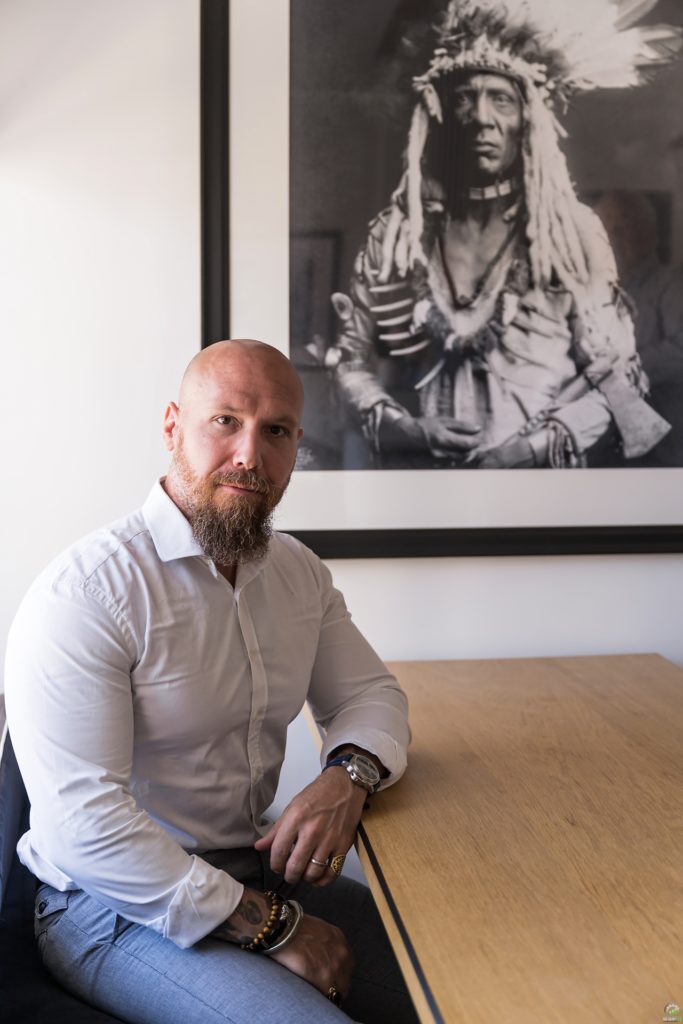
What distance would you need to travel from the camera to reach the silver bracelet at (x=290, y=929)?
1.38 meters

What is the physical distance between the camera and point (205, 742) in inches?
61.0

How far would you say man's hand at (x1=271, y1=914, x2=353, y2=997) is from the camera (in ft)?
4.53

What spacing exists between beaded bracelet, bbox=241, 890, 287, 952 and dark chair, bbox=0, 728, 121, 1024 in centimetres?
22

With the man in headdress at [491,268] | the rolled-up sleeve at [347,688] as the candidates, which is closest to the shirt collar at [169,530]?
the rolled-up sleeve at [347,688]

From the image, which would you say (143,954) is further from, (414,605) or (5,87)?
(5,87)

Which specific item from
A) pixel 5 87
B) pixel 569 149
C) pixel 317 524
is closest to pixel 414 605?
pixel 317 524

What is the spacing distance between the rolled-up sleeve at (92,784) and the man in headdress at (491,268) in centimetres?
117

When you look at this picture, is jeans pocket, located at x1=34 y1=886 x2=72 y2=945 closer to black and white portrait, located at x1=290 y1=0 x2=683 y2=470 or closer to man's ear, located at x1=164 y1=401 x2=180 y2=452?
man's ear, located at x1=164 y1=401 x2=180 y2=452

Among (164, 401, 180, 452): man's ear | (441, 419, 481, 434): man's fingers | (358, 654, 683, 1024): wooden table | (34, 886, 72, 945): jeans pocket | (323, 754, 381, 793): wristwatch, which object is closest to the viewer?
(358, 654, 683, 1024): wooden table

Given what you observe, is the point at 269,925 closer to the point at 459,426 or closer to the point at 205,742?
the point at 205,742

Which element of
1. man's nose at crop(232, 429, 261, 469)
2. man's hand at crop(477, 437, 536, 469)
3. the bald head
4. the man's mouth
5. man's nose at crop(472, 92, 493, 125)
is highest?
man's nose at crop(472, 92, 493, 125)

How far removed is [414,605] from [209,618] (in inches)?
39.8

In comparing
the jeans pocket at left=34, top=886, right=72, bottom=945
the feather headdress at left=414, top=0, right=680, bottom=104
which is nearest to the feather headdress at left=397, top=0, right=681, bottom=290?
the feather headdress at left=414, top=0, right=680, bottom=104

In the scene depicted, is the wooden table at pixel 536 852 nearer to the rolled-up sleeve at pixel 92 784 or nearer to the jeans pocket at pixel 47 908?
the rolled-up sleeve at pixel 92 784
